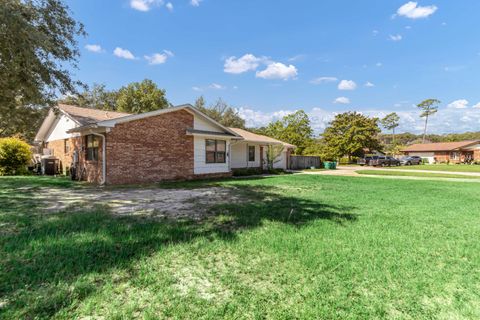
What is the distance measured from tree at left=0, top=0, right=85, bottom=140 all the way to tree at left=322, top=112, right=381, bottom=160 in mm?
35375

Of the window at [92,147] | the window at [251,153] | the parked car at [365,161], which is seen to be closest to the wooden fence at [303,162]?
the window at [251,153]

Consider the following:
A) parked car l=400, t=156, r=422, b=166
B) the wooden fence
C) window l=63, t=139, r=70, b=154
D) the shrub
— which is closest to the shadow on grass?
window l=63, t=139, r=70, b=154

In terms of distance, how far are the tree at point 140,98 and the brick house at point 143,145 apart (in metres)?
14.6

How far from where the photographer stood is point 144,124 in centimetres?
1227

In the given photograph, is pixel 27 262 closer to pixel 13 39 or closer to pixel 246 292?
pixel 246 292

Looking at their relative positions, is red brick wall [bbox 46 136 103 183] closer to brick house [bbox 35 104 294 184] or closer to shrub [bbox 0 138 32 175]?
brick house [bbox 35 104 294 184]

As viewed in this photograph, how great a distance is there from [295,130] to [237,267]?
121 ft

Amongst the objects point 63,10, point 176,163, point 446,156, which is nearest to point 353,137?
point 446,156

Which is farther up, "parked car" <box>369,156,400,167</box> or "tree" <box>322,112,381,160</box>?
"tree" <box>322,112,381,160</box>

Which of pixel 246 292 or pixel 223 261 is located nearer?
pixel 246 292

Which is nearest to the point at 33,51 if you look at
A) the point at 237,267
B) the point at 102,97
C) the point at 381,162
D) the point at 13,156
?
the point at 237,267

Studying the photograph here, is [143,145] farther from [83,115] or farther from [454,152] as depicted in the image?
[454,152]

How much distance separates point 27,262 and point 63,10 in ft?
37.8

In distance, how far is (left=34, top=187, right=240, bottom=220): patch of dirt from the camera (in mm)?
6137
